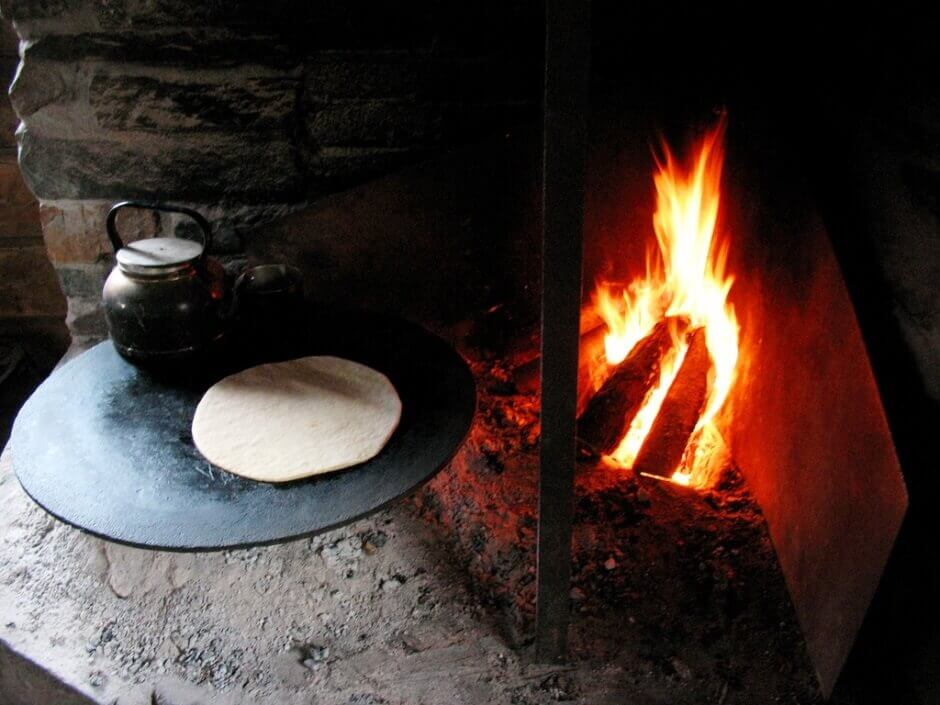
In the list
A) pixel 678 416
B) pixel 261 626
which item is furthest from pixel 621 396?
pixel 261 626

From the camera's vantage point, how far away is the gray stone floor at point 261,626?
141cm

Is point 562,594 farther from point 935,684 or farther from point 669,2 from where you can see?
point 669,2

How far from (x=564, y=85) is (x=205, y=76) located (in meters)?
1.21

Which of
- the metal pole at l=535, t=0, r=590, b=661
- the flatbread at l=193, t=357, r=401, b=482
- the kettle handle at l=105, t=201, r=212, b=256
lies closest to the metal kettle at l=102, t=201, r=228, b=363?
the kettle handle at l=105, t=201, r=212, b=256

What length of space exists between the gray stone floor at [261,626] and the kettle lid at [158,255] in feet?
1.99

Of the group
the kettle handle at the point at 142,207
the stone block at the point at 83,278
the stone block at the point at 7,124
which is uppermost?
the kettle handle at the point at 142,207

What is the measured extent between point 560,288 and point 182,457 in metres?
0.70

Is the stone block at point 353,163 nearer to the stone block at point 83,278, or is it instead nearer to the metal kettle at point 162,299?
the metal kettle at point 162,299

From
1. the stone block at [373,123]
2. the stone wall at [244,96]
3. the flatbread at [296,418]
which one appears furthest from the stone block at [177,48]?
the flatbread at [296,418]

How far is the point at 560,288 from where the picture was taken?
1.10m

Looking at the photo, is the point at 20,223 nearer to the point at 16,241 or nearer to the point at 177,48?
the point at 16,241

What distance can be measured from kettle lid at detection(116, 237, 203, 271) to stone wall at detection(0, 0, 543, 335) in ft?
1.55

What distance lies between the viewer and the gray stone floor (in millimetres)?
1406

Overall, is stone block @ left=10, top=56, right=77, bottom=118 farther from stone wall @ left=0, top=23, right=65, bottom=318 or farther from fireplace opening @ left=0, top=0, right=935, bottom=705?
stone wall @ left=0, top=23, right=65, bottom=318
